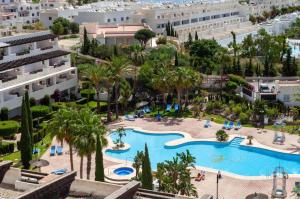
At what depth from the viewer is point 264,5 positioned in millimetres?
138125

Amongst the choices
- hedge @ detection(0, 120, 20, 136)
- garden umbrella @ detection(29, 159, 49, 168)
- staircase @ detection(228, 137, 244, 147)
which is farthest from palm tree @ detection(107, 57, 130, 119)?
garden umbrella @ detection(29, 159, 49, 168)

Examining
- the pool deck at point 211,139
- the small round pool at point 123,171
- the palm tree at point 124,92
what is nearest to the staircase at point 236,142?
the pool deck at point 211,139

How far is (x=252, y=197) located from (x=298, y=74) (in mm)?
34852

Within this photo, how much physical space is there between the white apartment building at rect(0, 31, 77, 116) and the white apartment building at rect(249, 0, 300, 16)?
3230 inches

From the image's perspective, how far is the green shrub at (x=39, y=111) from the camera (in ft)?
158

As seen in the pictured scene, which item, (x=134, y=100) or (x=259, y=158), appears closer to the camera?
(x=259, y=158)

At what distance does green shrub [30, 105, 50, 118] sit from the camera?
158ft

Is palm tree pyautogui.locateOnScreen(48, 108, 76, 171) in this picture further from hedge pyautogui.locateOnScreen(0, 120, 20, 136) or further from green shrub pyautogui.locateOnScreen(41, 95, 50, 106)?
green shrub pyautogui.locateOnScreen(41, 95, 50, 106)

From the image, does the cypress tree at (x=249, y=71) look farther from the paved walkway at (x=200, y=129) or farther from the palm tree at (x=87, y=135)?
the palm tree at (x=87, y=135)

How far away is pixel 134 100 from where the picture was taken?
187 ft

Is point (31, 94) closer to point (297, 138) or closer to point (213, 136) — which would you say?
point (213, 136)

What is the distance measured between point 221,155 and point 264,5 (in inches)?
4090

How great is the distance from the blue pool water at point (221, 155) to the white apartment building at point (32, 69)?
10.8 m

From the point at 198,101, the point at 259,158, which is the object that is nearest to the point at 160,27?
the point at 198,101
